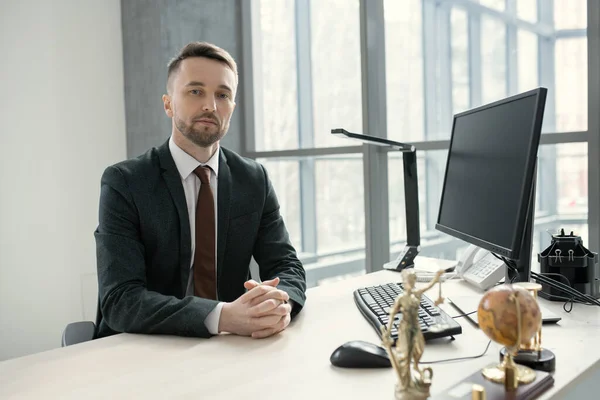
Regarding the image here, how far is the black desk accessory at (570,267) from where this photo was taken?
150 cm

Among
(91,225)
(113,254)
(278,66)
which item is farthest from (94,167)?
(113,254)

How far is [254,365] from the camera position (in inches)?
42.9

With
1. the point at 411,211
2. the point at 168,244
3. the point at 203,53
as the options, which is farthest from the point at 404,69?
the point at 168,244

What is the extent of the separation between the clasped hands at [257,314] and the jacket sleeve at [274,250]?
0.26m

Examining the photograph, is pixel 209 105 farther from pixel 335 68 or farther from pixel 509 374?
pixel 335 68

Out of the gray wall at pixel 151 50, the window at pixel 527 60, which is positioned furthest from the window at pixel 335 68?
the window at pixel 527 60

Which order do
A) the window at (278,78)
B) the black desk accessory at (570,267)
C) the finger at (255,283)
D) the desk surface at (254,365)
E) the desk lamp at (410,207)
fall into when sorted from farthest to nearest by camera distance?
the window at (278,78)
the desk lamp at (410,207)
the black desk accessory at (570,267)
the finger at (255,283)
the desk surface at (254,365)

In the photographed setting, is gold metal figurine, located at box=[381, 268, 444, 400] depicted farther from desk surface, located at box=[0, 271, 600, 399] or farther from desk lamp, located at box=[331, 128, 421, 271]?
desk lamp, located at box=[331, 128, 421, 271]

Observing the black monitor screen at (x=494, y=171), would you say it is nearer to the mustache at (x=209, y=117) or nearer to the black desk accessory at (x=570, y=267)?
the black desk accessory at (x=570, y=267)

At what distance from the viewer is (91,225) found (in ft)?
10.3

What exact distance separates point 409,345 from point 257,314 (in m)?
0.54

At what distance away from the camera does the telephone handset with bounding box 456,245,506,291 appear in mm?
1618

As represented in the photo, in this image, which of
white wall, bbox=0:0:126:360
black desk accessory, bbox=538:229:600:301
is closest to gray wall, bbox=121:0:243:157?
white wall, bbox=0:0:126:360

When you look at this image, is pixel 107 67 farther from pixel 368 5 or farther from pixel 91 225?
pixel 368 5
